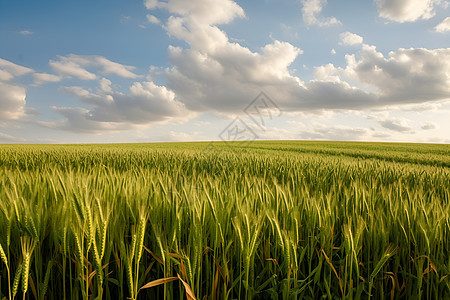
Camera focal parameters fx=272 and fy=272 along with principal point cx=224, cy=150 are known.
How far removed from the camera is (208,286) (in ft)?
4.24

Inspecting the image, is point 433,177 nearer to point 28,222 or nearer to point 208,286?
point 208,286

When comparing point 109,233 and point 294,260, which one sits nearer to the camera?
point 294,260

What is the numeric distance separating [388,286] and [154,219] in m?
1.37

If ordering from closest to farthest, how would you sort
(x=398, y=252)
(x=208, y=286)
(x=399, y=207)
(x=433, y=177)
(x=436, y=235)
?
(x=208, y=286), (x=436, y=235), (x=398, y=252), (x=399, y=207), (x=433, y=177)

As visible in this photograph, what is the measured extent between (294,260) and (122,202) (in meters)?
1.07

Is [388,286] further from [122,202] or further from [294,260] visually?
[122,202]

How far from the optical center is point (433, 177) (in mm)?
4664

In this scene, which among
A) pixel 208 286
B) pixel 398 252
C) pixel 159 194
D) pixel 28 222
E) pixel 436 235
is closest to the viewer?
pixel 28 222

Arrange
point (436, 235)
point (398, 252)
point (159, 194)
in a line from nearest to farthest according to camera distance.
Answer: point (436, 235) < point (398, 252) < point (159, 194)

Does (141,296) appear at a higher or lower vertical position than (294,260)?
lower

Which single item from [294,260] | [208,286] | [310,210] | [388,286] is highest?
[310,210]

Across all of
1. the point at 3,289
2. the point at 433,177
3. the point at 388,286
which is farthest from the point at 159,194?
the point at 433,177

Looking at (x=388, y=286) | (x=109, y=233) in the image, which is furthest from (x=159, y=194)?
(x=388, y=286)

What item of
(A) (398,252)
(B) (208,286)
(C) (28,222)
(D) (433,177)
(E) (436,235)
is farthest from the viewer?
(D) (433,177)
